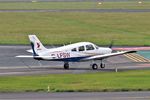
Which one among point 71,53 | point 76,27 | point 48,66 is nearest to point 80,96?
point 71,53

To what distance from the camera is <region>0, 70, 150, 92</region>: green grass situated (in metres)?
42.5

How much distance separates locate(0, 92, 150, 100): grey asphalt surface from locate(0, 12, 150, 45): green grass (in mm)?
42062

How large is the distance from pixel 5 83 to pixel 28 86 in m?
3.01

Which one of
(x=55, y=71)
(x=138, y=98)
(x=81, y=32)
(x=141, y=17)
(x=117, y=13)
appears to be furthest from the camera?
(x=117, y=13)

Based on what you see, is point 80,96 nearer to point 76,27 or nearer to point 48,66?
point 48,66

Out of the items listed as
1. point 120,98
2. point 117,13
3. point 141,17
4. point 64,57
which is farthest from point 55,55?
point 117,13

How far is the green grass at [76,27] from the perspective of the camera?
86.8 metres

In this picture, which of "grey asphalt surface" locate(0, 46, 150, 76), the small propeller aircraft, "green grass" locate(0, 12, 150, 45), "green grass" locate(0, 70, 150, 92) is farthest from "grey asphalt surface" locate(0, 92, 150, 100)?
"green grass" locate(0, 12, 150, 45)

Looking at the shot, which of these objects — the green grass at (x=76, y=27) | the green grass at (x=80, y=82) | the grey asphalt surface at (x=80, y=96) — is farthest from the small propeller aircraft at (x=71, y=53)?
the green grass at (x=76, y=27)

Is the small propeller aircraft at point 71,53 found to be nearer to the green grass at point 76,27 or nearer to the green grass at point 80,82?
the green grass at point 80,82

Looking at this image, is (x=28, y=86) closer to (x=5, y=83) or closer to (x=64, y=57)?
(x=5, y=83)

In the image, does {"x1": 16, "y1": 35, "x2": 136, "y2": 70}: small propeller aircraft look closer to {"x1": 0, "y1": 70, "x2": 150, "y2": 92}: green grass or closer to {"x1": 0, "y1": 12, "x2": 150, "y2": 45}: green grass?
{"x1": 0, "y1": 70, "x2": 150, "y2": 92}: green grass

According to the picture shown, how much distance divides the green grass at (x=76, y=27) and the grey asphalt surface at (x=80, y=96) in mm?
42062

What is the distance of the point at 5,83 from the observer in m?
46.7
